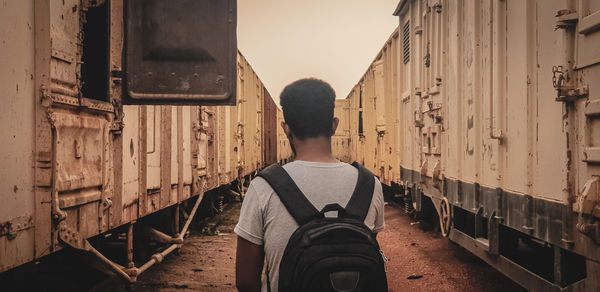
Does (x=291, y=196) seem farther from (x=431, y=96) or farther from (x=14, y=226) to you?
(x=431, y=96)

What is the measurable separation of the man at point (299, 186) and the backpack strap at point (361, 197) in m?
0.02

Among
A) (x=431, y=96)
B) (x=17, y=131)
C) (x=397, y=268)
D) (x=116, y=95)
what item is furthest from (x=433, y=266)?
(x=17, y=131)

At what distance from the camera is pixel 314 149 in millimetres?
1603

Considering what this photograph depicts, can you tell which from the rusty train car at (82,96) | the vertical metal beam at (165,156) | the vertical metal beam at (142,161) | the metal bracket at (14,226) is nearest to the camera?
the metal bracket at (14,226)

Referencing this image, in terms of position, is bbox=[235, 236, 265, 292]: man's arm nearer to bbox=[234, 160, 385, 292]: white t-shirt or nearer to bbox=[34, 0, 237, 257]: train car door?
bbox=[234, 160, 385, 292]: white t-shirt

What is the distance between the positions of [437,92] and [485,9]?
157cm

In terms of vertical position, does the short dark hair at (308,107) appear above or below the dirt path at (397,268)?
above

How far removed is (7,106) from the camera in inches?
94.7

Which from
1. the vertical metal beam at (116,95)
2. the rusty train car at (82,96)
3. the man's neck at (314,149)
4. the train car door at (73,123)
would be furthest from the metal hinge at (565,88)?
the vertical metal beam at (116,95)

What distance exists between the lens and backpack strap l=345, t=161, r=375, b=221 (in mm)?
1448

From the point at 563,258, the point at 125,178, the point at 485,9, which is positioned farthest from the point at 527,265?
the point at 125,178

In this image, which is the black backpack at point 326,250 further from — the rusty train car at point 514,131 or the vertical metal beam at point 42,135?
the vertical metal beam at point 42,135

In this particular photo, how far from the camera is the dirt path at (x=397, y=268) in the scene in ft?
16.4

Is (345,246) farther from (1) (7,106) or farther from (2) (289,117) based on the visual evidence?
(1) (7,106)
